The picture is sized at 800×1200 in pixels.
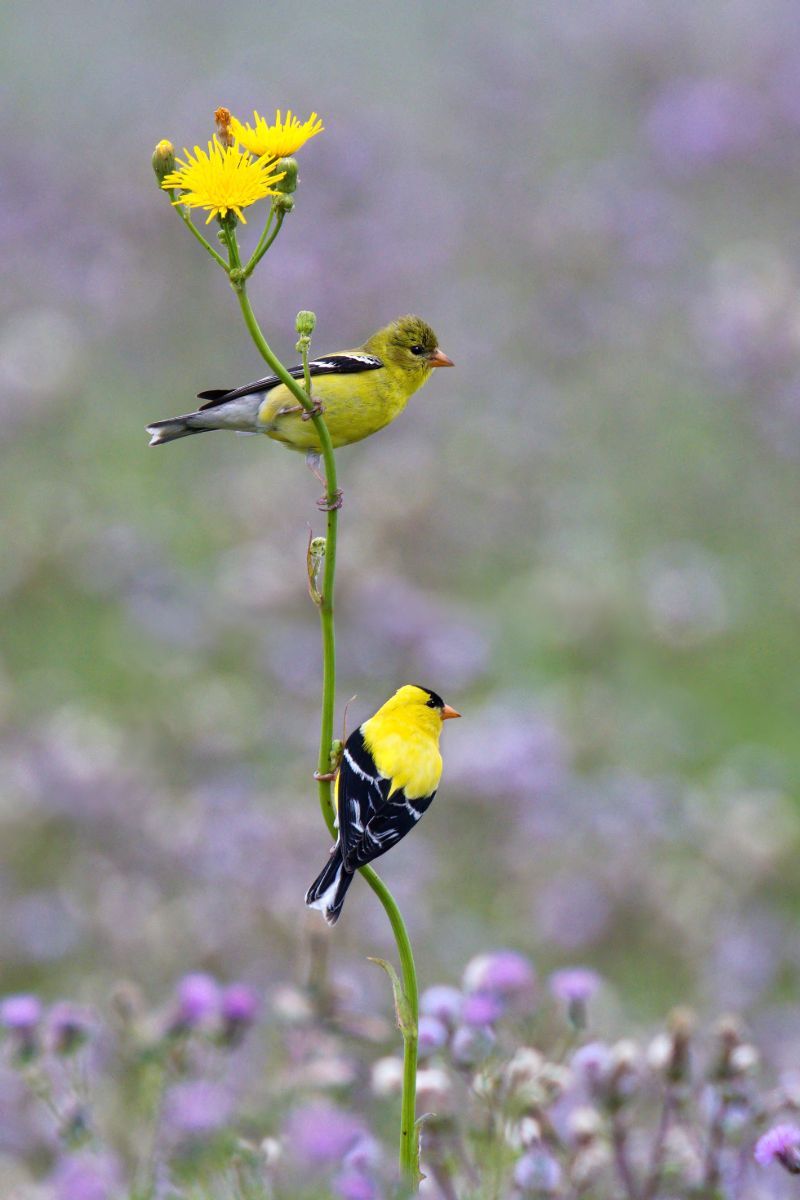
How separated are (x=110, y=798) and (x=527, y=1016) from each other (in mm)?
3009

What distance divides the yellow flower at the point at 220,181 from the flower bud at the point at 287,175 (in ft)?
0.17

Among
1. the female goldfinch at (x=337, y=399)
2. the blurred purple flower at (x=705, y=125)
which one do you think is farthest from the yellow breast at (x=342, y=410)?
the blurred purple flower at (x=705, y=125)

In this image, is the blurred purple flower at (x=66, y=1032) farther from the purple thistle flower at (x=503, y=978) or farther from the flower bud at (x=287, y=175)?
the flower bud at (x=287, y=175)

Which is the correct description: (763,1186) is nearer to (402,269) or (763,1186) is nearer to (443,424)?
(443,424)

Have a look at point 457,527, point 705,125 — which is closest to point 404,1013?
point 457,527

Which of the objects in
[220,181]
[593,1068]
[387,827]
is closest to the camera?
[220,181]

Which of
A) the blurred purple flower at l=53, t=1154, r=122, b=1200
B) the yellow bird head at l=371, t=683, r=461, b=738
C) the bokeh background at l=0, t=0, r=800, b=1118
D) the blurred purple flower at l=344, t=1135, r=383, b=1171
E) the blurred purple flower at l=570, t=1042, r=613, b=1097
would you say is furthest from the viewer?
the bokeh background at l=0, t=0, r=800, b=1118

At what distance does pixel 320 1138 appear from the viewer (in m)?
1.39

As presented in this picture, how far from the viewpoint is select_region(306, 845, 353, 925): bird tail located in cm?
114

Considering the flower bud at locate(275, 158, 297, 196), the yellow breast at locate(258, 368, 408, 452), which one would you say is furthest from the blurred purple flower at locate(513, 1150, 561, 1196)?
the flower bud at locate(275, 158, 297, 196)

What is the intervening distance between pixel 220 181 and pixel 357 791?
545 mm

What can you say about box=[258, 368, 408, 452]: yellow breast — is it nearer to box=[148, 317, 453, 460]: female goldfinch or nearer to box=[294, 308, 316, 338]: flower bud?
box=[148, 317, 453, 460]: female goldfinch

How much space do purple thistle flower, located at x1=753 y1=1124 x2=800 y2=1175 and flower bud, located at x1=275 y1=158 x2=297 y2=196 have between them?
1.08 m

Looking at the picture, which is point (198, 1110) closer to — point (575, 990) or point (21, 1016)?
point (21, 1016)
